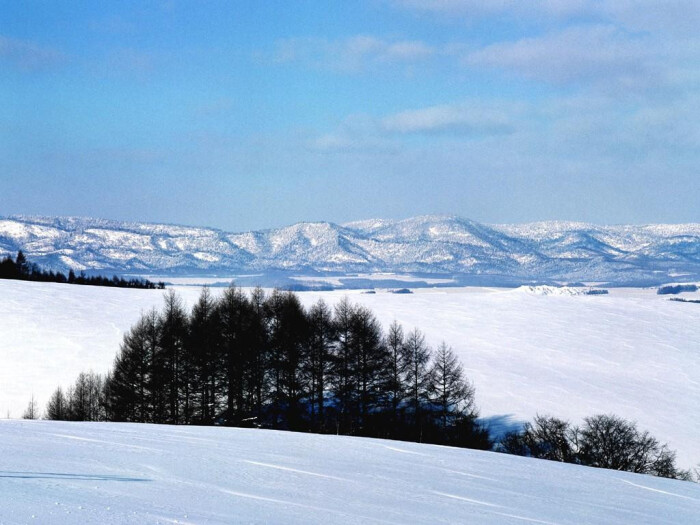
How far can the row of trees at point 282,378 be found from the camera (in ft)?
138

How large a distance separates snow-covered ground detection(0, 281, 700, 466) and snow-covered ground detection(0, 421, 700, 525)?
2640cm

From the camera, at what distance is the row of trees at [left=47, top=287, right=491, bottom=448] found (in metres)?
42.0

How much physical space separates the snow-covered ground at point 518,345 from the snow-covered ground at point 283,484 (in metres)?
26.4

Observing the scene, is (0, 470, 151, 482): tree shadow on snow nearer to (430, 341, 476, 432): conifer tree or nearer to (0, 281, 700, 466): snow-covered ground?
(430, 341, 476, 432): conifer tree

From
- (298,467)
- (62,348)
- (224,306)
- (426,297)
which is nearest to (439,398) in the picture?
(224,306)

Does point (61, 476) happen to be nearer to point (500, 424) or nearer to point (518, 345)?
point (500, 424)

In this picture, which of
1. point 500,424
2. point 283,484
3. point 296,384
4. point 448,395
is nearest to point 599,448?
point 500,424

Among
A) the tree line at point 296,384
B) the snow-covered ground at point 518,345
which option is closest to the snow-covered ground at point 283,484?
the tree line at point 296,384

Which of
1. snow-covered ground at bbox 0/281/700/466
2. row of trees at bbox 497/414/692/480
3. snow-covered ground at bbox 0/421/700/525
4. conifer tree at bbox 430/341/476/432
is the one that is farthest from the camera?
snow-covered ground at bbox 0/281/700/466

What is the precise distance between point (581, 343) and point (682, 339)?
35.5 ft

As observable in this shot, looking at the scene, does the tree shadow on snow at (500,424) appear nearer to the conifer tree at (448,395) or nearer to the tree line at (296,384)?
the tree line at (296,384)

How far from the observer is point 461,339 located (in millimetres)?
68562

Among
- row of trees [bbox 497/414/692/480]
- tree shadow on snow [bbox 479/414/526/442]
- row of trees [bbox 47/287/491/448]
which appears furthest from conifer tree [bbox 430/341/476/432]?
row of trees [bbox 497/414/692/480]

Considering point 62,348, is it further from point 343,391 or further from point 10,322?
point 343,391
